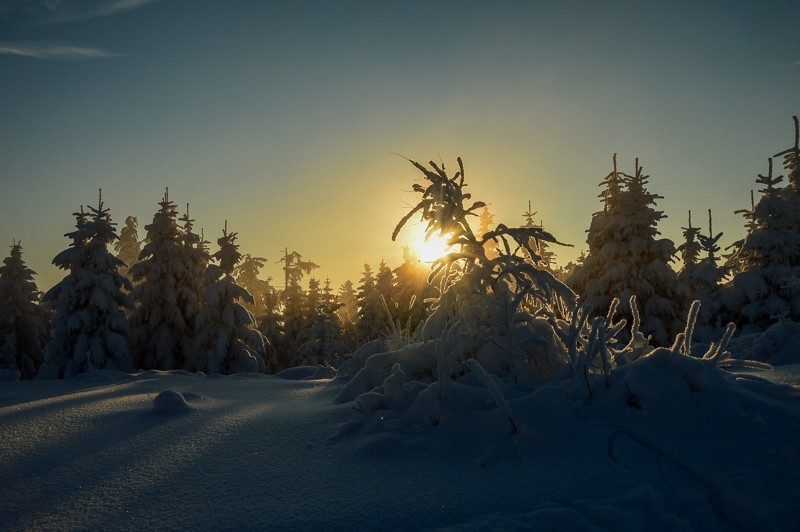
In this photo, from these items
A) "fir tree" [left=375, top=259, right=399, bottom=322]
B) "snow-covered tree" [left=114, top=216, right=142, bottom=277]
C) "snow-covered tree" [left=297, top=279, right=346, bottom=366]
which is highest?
"snow-covered tree" [left=114, top=216, right=142, bottom=277]

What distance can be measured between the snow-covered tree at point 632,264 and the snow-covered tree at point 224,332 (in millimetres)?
14528

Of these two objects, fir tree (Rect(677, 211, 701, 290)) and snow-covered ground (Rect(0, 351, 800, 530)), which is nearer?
snow-covered ground (Rect(0, 351, 800, 530))

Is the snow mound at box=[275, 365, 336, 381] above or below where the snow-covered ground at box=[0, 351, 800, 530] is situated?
below

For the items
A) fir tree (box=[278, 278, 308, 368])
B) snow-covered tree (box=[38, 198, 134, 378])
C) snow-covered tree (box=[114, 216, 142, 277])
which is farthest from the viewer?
snow-covered tree (box=[114, 216, 142, 277])

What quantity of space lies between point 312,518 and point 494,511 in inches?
32.5

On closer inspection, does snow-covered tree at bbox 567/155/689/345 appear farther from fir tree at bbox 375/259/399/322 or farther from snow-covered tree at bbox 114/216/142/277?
snow-covered tree at bbox 114/216/142/277

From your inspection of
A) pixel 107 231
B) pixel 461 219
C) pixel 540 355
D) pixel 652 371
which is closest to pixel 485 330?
pixel 540 355

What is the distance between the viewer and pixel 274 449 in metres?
3.10

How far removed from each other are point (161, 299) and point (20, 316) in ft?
25.5

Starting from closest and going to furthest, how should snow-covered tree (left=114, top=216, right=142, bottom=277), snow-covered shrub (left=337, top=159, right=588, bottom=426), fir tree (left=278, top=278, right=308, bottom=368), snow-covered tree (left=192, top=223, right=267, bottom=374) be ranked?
snow-covered shrub (left=337, top=159, right=588, bottom=426), snow-covered tree (left=192, top=223, right=267, bottom=374), fir tree (left=278, top=278, right=308, bottom=368), snow-covered tree (left=114, top=216, right=142, bottom=277)

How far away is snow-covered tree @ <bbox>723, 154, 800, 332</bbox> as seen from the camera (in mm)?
16047

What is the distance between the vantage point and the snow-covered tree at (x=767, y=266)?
16047mm

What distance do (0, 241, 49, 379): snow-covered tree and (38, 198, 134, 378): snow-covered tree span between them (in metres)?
5.93

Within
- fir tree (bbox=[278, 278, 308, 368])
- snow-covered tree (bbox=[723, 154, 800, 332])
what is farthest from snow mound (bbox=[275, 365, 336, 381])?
fir tree (bbox=[278, 278, 308, 368])
